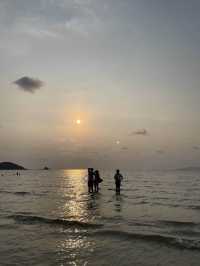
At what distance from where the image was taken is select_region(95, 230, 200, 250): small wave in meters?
13.8

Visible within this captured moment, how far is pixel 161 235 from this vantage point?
51.7ft

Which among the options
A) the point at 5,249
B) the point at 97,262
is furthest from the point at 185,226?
the point at 5,249

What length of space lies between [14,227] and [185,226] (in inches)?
370

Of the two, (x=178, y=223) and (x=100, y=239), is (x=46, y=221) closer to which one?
(x=100, y=239)

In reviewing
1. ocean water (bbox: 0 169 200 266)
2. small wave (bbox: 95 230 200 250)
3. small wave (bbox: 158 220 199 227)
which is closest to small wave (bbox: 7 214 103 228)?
ocean water (bbox: 0 169 200 266)

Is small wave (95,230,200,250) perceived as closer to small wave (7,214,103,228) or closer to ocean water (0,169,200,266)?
ocean water (0,169,200,266)

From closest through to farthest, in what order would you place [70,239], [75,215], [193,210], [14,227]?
[70,239] → [14,227] → [75,215] → [193,210]

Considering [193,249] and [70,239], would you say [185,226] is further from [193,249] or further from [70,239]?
[70,239]

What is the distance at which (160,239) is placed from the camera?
49.0 ft

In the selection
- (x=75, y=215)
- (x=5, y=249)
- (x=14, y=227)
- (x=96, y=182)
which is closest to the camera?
(x=5, y=249)

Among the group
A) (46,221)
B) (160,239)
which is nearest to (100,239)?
(160,239)

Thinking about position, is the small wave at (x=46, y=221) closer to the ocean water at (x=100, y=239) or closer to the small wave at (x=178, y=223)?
the ocean water at (x=100, y=239)

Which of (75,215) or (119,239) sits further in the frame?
(75,215)

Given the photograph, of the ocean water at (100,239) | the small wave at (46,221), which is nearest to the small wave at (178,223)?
the ocean water at (100,239)
